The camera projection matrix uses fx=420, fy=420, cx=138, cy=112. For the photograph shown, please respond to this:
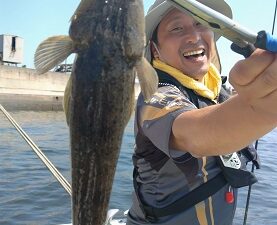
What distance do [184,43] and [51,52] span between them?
1546mm

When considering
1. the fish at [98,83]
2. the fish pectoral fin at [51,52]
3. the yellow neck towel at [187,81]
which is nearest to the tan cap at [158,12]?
the yellow neck towel at [187,81]

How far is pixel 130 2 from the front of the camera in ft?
6.29

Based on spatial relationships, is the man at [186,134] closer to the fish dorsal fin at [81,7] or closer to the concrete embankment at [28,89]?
the fish dorsal fin at [81,7]

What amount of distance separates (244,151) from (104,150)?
2081mm

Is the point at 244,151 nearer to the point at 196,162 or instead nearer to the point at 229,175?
the point at 229,175

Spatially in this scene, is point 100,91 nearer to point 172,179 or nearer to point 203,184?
point 172,179

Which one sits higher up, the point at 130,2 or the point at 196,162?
the point at 130,2

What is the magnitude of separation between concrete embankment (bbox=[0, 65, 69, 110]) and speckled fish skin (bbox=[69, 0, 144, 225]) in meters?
31.6

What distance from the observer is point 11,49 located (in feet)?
144

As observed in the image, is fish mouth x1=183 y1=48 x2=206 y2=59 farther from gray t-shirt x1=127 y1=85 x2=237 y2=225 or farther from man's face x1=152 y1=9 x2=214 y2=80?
gray t-shirt x1=127 y1=85 x2=237 y2=225

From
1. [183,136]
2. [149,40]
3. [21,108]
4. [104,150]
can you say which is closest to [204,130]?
[183,136]

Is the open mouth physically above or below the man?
above

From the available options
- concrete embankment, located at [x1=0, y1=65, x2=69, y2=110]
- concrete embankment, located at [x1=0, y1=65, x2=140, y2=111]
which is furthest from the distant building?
concrete embankment, located at [x1=0, y1=65, x2=69, y2=110]

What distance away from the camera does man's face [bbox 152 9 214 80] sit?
10.5 ft
